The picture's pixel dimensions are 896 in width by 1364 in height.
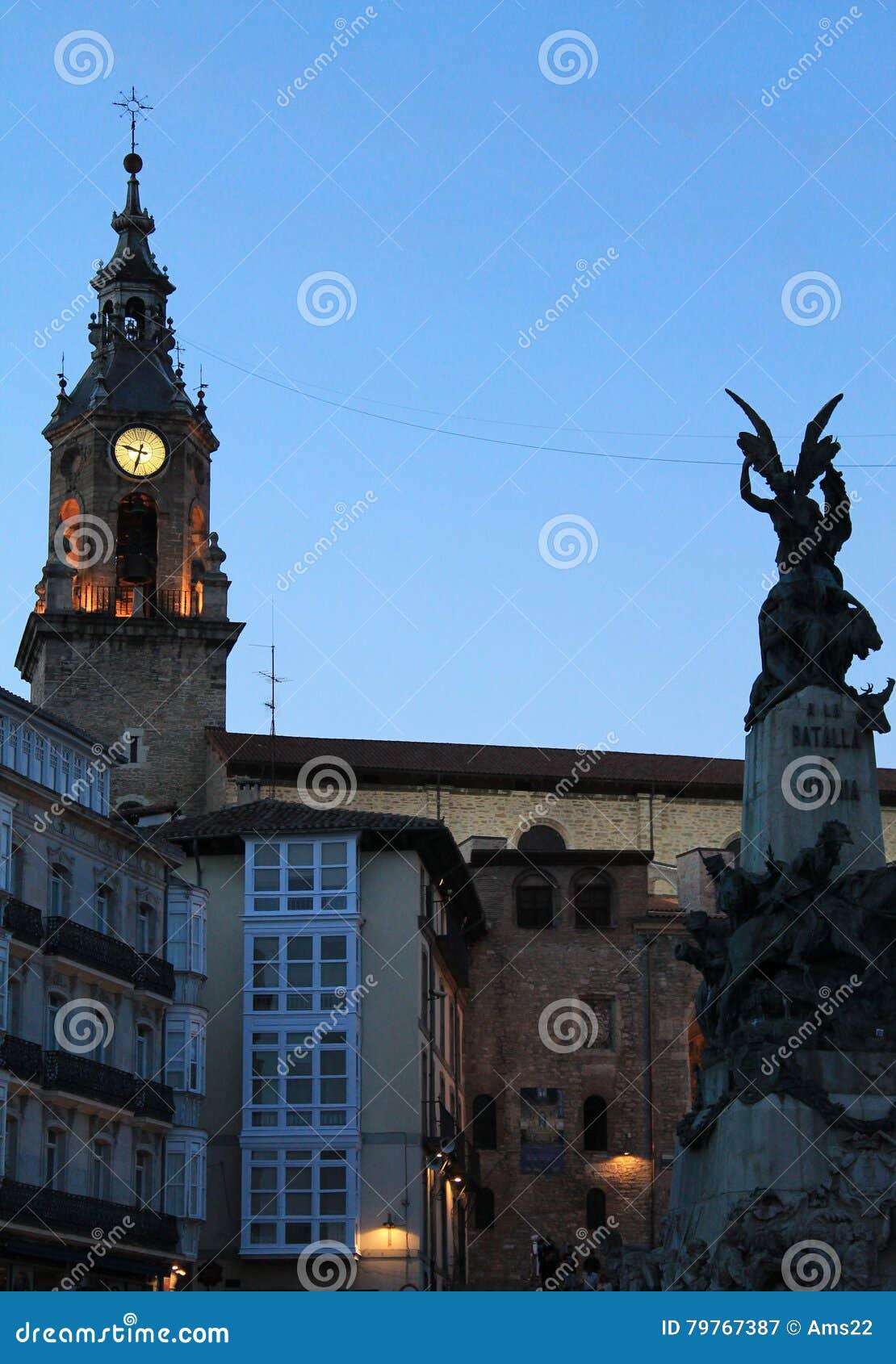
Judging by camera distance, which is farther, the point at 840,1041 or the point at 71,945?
the point at 71,945

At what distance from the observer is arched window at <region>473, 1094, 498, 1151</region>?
6500 cm

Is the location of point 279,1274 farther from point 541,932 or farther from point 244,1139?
point 541,932

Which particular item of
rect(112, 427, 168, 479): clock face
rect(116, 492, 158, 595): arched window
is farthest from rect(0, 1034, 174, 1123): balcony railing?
rect(112, 427, 168, 479): clock face

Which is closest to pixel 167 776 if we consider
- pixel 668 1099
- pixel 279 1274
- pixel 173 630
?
pixel 173 630

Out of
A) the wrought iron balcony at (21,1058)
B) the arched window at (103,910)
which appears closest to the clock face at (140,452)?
the arched window at (103,910)

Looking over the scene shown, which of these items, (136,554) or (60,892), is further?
(136,554)

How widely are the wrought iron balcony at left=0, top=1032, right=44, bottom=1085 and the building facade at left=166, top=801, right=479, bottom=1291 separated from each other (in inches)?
369

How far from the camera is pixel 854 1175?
27.4 m

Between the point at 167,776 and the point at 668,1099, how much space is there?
18.8 metres

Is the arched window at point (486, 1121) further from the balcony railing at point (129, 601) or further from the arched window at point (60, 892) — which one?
the arched window at point (60, 892)

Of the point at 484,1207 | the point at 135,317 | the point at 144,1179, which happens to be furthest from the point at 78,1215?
the point at 135,317

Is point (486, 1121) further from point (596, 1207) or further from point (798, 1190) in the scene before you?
point (798, 1190)

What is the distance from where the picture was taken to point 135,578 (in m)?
74.8

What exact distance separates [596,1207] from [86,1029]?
24068mm
